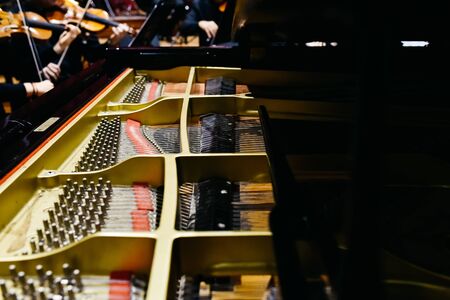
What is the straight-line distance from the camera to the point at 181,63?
A: 2992 mm

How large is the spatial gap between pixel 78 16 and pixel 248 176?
4845 mm

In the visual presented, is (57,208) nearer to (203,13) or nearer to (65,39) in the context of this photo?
(65,39)

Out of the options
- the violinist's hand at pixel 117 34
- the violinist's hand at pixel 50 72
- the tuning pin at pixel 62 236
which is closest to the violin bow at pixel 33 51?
the violinist's hand at pixel 50 72

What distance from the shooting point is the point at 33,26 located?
4867 mm

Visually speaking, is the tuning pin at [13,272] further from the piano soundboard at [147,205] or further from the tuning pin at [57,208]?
the tuning pin at [57,208]

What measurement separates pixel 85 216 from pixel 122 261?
0.32m

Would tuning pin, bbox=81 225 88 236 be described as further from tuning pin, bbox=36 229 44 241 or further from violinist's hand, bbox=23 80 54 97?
violinist's hand, bbox=23 80 54 97

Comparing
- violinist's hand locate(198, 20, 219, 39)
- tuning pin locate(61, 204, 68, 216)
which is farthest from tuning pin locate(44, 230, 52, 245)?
violinist's hand locate(198, 20, 219, 39)

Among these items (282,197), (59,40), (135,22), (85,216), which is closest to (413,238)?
(282,197)

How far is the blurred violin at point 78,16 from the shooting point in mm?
5520

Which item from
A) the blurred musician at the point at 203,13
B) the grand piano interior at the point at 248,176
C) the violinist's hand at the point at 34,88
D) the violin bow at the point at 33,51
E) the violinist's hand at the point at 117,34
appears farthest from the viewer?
the blurred musician at the point at 203,13

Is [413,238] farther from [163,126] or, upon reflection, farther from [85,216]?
[163,126]

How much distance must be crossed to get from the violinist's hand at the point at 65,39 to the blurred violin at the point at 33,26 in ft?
0.50

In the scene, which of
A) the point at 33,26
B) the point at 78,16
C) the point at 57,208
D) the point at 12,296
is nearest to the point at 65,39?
the point at 33,26
